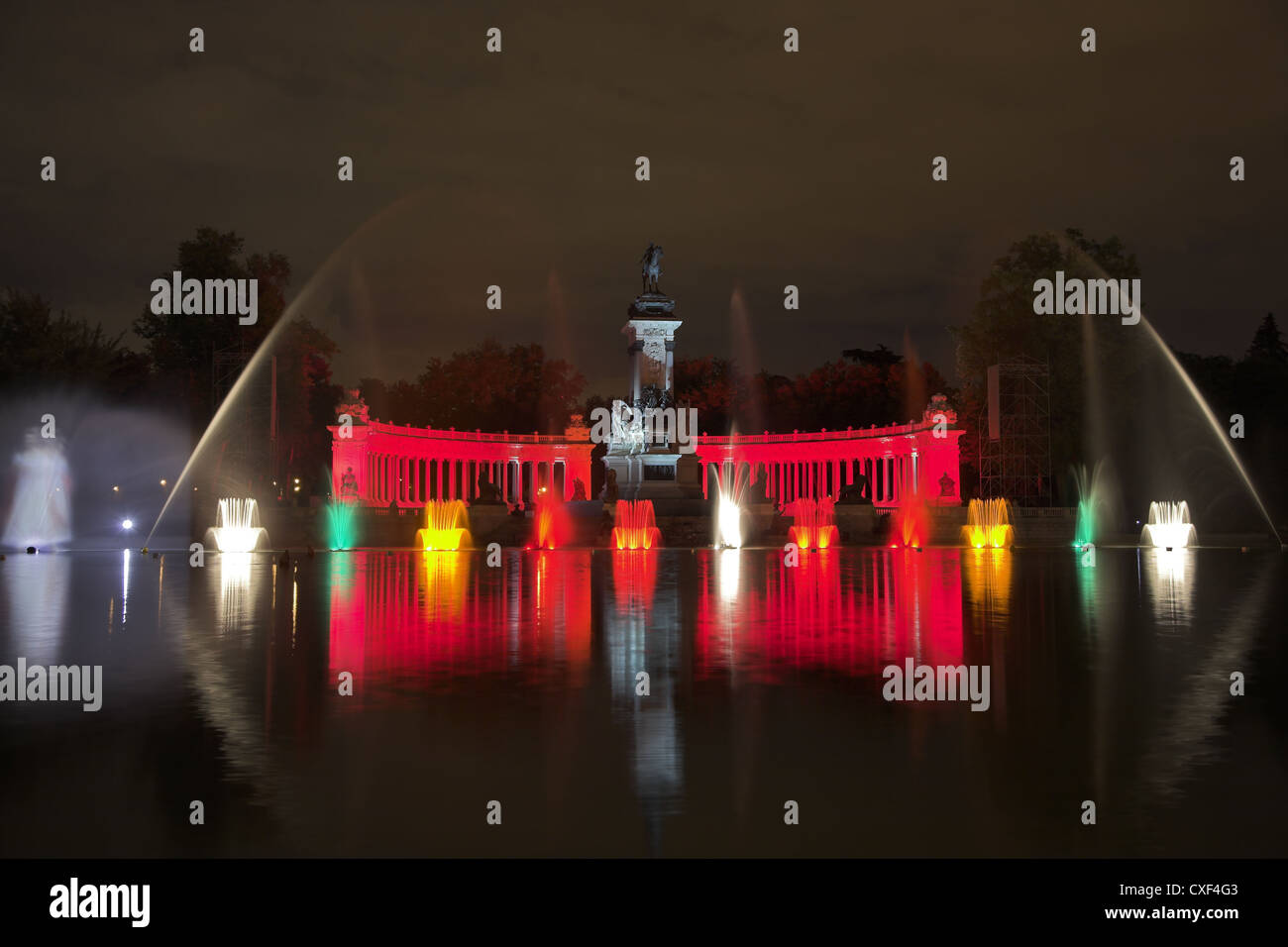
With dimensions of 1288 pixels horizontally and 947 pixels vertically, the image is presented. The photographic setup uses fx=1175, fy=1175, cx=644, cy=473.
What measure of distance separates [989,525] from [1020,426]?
532 inches

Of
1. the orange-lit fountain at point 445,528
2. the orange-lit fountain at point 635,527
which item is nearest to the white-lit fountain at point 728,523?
the orange-lit fountain at point 635,527

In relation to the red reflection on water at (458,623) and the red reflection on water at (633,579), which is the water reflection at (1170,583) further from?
the red reflection on water at (458,623)

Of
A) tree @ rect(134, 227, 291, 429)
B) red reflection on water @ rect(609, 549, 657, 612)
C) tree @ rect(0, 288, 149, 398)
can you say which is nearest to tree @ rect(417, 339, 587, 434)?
tree @ rect(134, 227, 291, 429)

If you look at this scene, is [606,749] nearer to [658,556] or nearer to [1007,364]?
[658,556]

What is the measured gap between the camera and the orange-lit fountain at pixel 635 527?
59.1 meters

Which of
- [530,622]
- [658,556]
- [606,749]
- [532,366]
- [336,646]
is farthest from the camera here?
[532,366]

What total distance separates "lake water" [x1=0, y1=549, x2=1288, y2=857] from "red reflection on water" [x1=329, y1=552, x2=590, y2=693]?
0.13m

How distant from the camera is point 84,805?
10.0m

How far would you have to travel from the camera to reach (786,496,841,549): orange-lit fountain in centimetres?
6091

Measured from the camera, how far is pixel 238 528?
55.9m

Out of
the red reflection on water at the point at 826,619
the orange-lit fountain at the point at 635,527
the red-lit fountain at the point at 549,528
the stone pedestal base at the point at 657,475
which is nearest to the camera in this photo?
the red reflection on water at the point at 826,619

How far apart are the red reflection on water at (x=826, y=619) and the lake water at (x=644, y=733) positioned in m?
0.14
